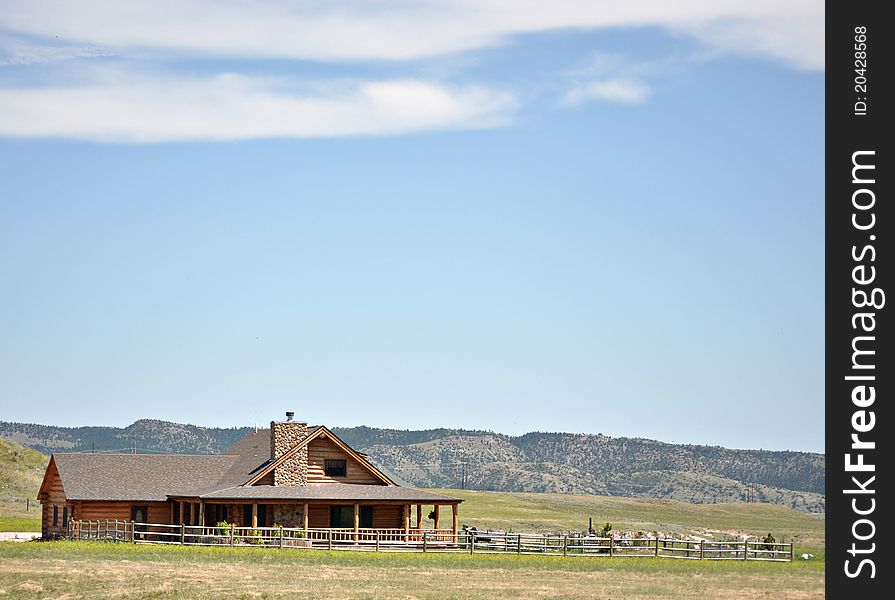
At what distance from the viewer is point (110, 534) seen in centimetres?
6488

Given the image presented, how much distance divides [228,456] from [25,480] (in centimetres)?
4696

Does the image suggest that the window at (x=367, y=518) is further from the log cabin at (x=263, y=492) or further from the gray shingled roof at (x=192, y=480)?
the gray shingled roof at (x=192, y=480)

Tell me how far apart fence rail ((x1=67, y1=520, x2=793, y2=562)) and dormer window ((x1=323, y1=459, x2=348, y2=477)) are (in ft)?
11.6

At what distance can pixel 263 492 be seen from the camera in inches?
2480

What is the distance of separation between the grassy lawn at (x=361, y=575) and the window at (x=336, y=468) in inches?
353

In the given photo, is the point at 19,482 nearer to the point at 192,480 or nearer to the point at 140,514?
the point at 192,480

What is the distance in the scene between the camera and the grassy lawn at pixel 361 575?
140 feet

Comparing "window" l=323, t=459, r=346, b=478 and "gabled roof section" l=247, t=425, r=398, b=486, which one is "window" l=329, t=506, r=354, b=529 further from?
"gabled roof section" l=247, t=425, r=398, b=486

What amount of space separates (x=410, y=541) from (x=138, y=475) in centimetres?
1531

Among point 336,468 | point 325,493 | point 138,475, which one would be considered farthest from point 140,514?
point 325,493
